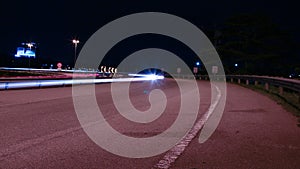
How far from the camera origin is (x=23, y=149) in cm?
599

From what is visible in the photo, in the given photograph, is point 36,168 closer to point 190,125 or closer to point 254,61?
point 190,125

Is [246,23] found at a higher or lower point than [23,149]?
higher

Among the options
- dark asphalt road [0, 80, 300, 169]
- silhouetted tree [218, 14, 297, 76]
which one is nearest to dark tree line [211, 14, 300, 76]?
silhouetted tree [218, 14, 297, 76]

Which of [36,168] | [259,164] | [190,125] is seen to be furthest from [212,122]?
[36,168]

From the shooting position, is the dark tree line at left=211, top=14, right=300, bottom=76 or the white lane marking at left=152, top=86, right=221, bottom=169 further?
the dark tree line at left=211, top=14, right=300, bottom=76

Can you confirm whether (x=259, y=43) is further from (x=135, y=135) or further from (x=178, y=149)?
(x=178, y=149)

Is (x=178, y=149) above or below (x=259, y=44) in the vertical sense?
below

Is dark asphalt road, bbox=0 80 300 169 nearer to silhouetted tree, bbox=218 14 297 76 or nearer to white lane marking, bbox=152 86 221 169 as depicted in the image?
white lane marking, bbox=152 86 221 169

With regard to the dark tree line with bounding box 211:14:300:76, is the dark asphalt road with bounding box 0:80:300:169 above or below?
below

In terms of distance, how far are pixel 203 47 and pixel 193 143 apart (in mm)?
70756

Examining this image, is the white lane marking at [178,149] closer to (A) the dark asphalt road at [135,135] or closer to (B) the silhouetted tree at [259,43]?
(A) the dark asphalt road at [135,135]

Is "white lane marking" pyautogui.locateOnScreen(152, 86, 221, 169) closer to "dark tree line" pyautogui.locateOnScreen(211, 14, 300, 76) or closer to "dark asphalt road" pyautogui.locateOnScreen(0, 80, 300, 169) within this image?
"dark asphalt road" pyautogui.locateOnScreen(0, 80, 300, 169)

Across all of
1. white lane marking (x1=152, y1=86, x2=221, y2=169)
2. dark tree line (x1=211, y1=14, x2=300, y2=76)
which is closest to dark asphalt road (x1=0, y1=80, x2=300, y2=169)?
white lane marking (x1=152, y1=86, x2=221, y2=169)

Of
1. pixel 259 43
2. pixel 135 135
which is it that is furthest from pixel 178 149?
pixel 259 43
